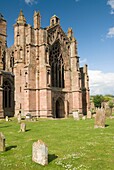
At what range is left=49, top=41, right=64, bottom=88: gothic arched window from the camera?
3866cm

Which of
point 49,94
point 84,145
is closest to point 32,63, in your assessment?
point 49,94

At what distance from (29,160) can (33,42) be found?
2910 centimetres

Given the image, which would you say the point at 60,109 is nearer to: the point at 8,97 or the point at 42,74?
A: the point at 42,74

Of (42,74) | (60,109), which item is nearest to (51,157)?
(42,74)

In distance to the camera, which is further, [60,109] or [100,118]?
[60,109]

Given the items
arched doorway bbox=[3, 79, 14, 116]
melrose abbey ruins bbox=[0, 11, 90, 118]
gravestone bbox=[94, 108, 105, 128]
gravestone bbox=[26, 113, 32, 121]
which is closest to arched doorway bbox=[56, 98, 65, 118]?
melrose abbey ruins bbox=[0, 11, 90, 118]

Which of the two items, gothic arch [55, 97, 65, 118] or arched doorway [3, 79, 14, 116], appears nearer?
arched doorway [3, 79, 14, 116]

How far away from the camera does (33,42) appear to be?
3575 cm

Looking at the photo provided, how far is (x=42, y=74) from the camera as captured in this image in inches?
1362

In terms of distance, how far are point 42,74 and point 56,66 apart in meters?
5.89

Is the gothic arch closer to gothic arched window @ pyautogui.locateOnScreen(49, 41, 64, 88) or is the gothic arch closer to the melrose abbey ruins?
the melrose abbey ruins

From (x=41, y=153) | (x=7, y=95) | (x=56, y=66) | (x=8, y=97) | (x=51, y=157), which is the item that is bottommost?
(x=51, y=157)

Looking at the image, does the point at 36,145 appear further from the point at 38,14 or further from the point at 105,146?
the point at 38,14

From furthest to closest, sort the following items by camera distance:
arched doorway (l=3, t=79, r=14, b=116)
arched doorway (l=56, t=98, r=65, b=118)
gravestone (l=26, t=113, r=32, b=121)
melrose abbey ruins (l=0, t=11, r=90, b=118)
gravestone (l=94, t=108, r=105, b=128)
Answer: arched doorway (l=56, t=98, r=65, b=118)
arched doorway (l=3, t=79, r=14, b=116)
melrose abbey ruins (l=0, t=11, r=90, b=118)
gravestone (l=26, t=113, r=32, b=121)
gravestone (l=94, t=108, r=105, b=128)
